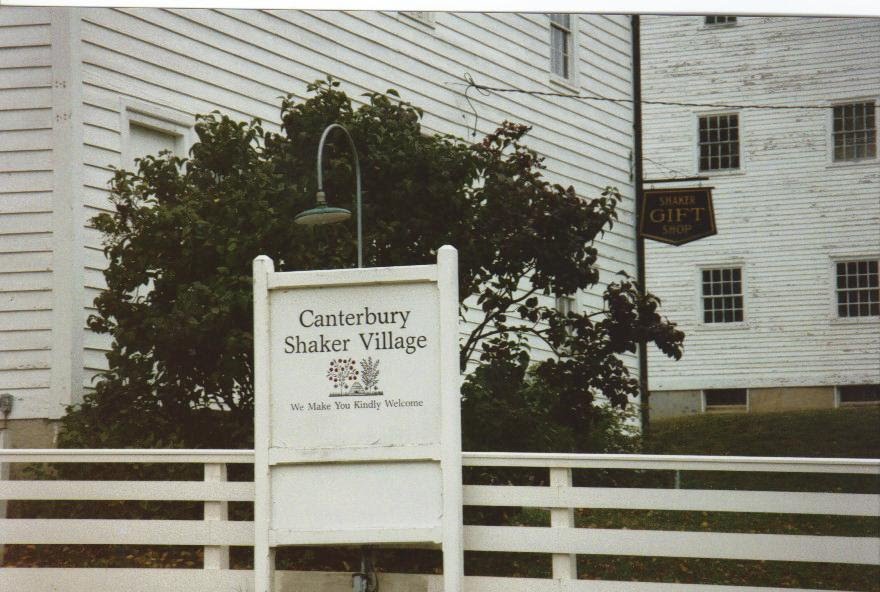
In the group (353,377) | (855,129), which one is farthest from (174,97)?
(855,129)

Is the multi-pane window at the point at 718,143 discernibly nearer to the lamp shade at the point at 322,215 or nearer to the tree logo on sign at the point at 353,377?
the lamp shade at the point at 322,215

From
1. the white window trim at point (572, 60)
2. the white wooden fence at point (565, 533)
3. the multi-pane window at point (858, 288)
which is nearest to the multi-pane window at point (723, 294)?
the multi-pane window at point (858, 288)

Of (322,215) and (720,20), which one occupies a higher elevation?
(720,20)

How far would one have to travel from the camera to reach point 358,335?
519cm

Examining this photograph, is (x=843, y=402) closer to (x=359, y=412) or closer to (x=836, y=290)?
(x=836, y=290)

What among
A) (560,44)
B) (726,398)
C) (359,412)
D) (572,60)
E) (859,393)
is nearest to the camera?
(359,412)

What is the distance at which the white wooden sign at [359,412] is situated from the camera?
5.03 metres

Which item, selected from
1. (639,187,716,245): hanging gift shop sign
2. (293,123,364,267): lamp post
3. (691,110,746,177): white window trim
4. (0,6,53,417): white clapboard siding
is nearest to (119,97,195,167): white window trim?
(0,6,53,417): white clapboard siding

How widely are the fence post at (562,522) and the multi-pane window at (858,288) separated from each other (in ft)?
13.6

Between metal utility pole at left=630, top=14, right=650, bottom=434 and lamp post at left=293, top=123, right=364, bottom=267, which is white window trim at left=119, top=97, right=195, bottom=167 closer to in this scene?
lamp post at left=293, top=123, right=364, bottom=267

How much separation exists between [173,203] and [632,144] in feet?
13.0

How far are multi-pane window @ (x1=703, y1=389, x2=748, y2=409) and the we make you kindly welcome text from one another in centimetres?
398

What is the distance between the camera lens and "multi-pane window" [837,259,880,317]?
8578 millimetres

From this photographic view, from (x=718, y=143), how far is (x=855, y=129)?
4.74 feet
